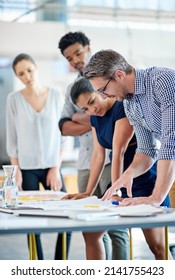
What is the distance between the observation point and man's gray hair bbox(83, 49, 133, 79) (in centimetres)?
243

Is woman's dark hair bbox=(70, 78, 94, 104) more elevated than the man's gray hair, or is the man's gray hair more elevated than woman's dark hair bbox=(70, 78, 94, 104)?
the man's gray hair

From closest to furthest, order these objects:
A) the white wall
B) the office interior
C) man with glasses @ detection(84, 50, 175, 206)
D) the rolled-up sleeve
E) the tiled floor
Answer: man with glasses @ detection(84, 50, 175, 206)
the rolled-up sleeve
the tiled floor
the office interior
the white wall

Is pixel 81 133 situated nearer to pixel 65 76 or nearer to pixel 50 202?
pixel 50 202

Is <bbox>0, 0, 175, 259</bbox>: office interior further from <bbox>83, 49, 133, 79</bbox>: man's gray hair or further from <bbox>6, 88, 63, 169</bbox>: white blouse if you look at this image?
<bbox>83, 49, 133, 79</bbox>: man's gray hair

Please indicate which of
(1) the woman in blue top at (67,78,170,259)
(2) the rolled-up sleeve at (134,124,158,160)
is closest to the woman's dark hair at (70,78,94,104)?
(1) the woman in blue top at (67,78,170,259)

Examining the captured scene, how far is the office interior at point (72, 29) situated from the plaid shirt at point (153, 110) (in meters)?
3.93

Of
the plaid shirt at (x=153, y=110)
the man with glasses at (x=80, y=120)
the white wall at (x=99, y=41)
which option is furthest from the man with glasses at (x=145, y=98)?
the white wall at (x=99, y=41)

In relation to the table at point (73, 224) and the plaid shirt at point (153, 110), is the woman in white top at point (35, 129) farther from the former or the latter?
the table at point (73, 224)

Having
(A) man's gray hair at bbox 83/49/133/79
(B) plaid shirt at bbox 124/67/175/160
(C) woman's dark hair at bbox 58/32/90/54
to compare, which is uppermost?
(C) woman's dark hair at bbox 58/32/90/54

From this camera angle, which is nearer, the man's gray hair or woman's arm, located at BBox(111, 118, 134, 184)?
the man's gray hair

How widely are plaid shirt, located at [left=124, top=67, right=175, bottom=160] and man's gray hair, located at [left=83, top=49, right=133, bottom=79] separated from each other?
0.33 feet

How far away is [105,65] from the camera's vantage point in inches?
95.6

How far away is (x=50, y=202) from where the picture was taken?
268 centimetres

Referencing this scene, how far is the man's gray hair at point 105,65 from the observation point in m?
2.43
